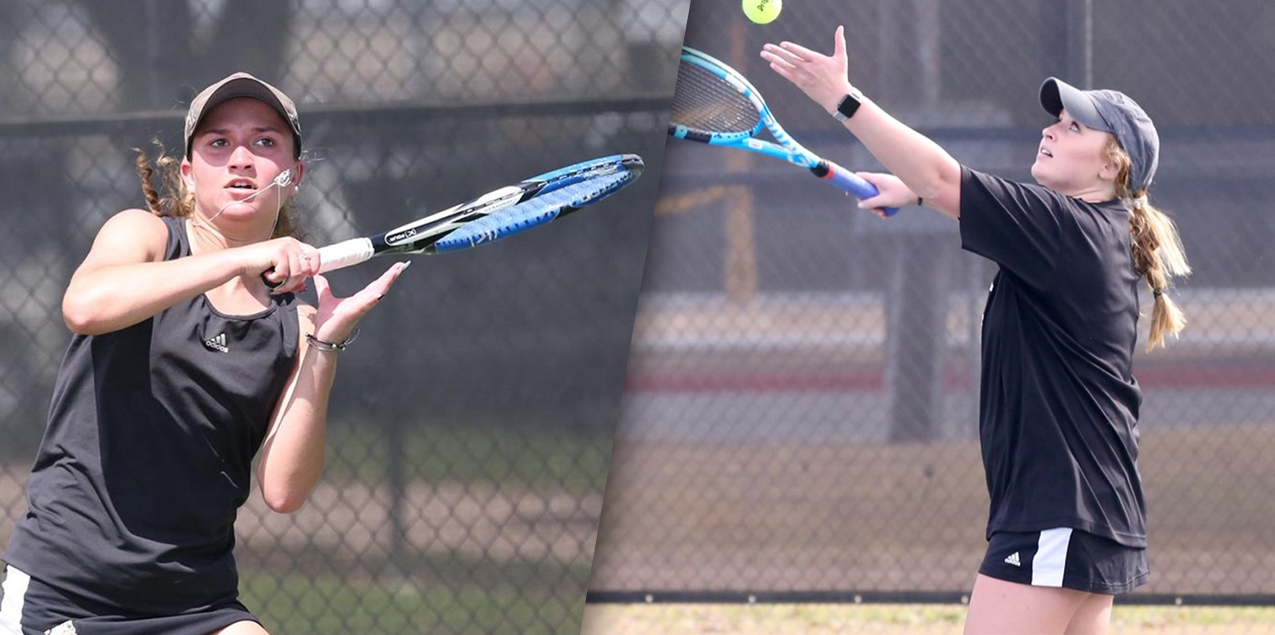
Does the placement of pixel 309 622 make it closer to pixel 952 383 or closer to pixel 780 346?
pixel 780 346

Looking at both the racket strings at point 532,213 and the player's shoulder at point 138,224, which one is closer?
the player's shoulder at point 138,224

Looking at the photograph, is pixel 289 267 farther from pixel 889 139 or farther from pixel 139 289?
pixel 889 139

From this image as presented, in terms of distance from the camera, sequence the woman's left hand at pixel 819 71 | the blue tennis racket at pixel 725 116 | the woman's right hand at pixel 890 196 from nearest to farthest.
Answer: the woman's left hand at pixel 819 71
the woman's right hand at pixel 890 196
the blue tennis racket at pixel 725 116

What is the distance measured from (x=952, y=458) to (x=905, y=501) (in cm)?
18

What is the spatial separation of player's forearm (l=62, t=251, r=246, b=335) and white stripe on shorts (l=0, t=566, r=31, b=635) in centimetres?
41

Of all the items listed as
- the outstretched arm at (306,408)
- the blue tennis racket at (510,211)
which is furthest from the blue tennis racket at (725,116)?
the outstretched arm at (306,408)

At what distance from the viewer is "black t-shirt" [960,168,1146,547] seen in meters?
2.49

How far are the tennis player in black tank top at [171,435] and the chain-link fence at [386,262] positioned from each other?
1561 mm

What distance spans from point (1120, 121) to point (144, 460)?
1806 millimetres

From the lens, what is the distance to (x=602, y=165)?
2883 mm

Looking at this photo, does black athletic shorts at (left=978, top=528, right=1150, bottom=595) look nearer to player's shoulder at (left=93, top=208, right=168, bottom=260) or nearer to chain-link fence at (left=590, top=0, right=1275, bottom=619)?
player's shoulder at (left=93, top=208, right=168, bottom=260)

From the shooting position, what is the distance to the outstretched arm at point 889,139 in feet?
8.13

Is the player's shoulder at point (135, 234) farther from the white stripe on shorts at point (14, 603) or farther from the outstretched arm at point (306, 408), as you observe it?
the white stripe on shorts at point (14, 603)

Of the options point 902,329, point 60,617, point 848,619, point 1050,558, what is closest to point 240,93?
point 60,617
